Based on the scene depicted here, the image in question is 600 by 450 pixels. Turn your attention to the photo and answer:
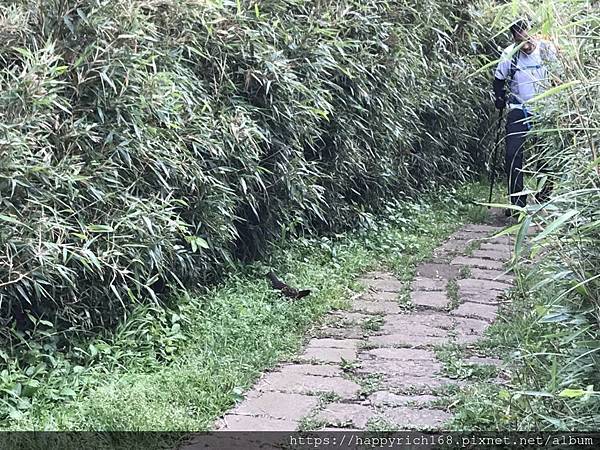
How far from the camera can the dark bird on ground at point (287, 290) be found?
431 centimetres

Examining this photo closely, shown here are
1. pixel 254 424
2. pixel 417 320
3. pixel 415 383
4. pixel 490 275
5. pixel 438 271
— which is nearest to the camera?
pixel 254 424

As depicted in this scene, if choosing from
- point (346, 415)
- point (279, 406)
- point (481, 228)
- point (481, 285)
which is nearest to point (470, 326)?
point (481, 285)

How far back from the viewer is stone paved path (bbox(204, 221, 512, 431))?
2965 millimetres

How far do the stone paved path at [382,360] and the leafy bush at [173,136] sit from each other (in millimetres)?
817

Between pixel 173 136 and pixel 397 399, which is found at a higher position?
pixel 173 136

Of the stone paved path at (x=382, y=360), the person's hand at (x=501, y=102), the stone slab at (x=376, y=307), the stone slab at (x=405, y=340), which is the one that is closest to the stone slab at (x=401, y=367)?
the stone paved path at (x=382, y=360)

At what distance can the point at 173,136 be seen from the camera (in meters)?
3.76

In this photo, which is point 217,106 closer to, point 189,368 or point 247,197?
point 247,197

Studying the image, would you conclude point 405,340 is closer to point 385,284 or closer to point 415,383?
point 415,383

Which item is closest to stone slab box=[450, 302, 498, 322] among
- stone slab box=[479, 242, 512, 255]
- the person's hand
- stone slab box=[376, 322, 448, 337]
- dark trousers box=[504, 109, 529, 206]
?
stone slab box=[376, 322, 448, 337]

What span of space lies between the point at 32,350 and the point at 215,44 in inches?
79.2

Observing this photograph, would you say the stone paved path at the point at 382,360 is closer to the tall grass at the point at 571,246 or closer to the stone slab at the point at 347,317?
the stone slab at the point at 347,317

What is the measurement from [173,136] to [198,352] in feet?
3.66

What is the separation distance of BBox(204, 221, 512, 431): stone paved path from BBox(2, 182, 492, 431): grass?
11cm
